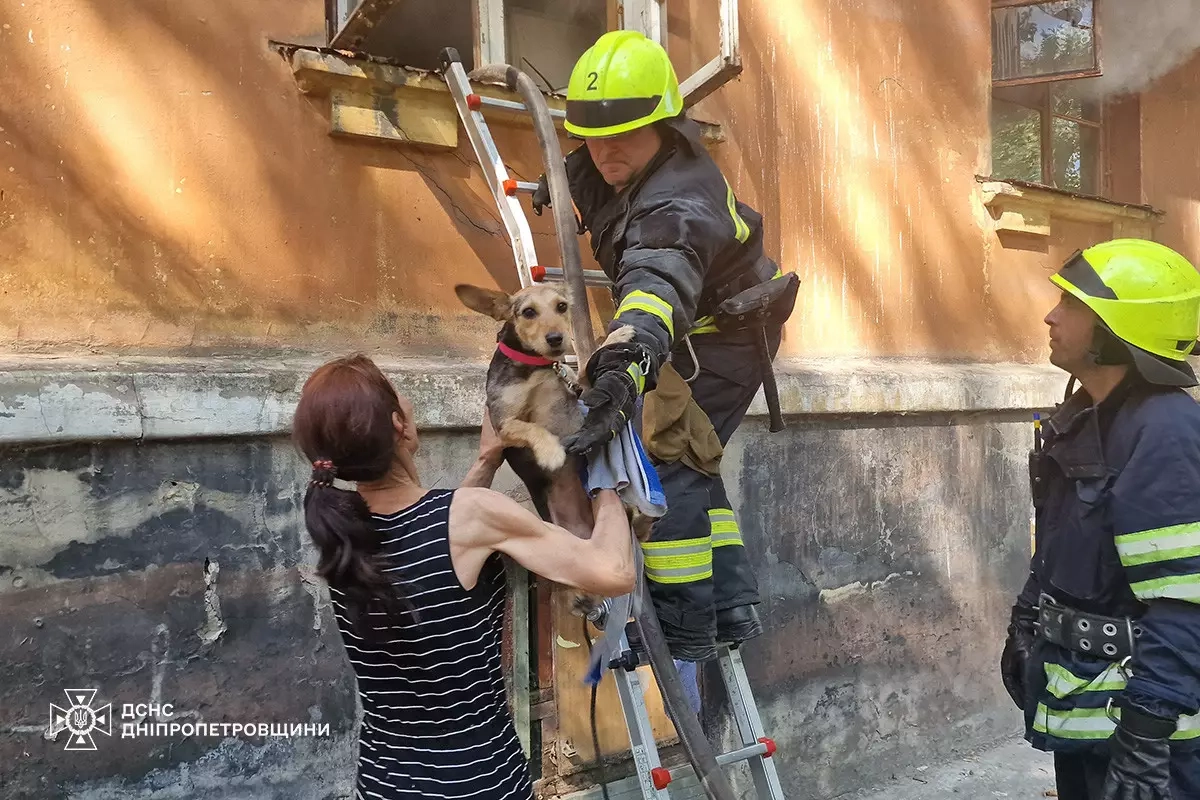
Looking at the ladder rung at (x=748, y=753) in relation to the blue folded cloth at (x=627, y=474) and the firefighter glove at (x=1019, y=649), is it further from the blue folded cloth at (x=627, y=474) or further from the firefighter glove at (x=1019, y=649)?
the firefighter glove at (x=1019, y=649)

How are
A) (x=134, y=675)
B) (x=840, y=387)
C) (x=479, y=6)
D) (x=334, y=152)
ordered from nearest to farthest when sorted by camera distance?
1. (x=134, y=675)
2. (x=334, y=152)
3. (x=479, y=6)
4. (x=840, y=387)

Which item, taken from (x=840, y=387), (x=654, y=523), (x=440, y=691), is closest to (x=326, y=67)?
(x=654, y=523)

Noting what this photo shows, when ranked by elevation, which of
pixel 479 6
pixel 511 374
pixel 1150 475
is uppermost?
pixel 479 6

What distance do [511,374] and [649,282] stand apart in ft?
1.53

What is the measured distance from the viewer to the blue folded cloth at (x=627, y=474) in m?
1.82

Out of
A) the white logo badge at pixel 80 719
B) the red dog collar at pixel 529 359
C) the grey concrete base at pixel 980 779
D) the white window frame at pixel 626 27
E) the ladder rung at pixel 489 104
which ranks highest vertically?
the white window frame at pixel 626 27

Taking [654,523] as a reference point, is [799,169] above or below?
above

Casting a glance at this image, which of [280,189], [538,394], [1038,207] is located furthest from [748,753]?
[1038,207]

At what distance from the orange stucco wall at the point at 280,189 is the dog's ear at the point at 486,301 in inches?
39.9

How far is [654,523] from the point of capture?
7.42ft

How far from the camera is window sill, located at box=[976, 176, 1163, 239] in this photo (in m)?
4.73

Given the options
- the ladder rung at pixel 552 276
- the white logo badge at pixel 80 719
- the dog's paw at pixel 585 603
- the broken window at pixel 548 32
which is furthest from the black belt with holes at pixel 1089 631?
the broken window at pixel 548 32

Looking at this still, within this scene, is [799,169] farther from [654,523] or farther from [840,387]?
[654,523]

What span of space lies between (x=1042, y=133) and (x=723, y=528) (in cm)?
475
